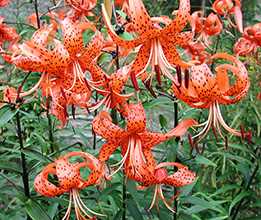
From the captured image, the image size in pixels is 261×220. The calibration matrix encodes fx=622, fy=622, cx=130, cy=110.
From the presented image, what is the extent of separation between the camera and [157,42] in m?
1.27

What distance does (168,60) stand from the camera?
127cm

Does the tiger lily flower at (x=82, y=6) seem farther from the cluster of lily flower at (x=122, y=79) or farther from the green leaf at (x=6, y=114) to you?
the green leaf at (x=6, y=114)

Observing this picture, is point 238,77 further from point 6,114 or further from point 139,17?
point 6,114

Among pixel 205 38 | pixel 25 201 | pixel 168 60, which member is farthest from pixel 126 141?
pixel 205 38

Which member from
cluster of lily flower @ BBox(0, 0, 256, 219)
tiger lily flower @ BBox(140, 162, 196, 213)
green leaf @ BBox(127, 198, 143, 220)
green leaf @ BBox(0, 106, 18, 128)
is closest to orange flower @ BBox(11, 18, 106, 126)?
cluster of lily flower @ BBox(0, 0, 256, 219)

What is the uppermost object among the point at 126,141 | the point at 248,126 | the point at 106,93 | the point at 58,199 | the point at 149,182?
the point at 106,93

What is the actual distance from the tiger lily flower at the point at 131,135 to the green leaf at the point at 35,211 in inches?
8.5

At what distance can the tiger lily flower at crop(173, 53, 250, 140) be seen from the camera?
51.8 inches

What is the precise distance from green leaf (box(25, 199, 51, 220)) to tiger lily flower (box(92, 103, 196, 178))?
215mm

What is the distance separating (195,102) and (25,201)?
482 mm

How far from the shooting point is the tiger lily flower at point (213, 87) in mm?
1316

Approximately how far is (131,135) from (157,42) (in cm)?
21

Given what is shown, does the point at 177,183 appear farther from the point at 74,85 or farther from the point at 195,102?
the point at 74,85

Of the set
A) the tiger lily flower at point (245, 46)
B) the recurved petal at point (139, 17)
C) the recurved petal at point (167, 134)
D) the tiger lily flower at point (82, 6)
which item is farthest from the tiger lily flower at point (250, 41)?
the recurved petal at point (139, 17)
